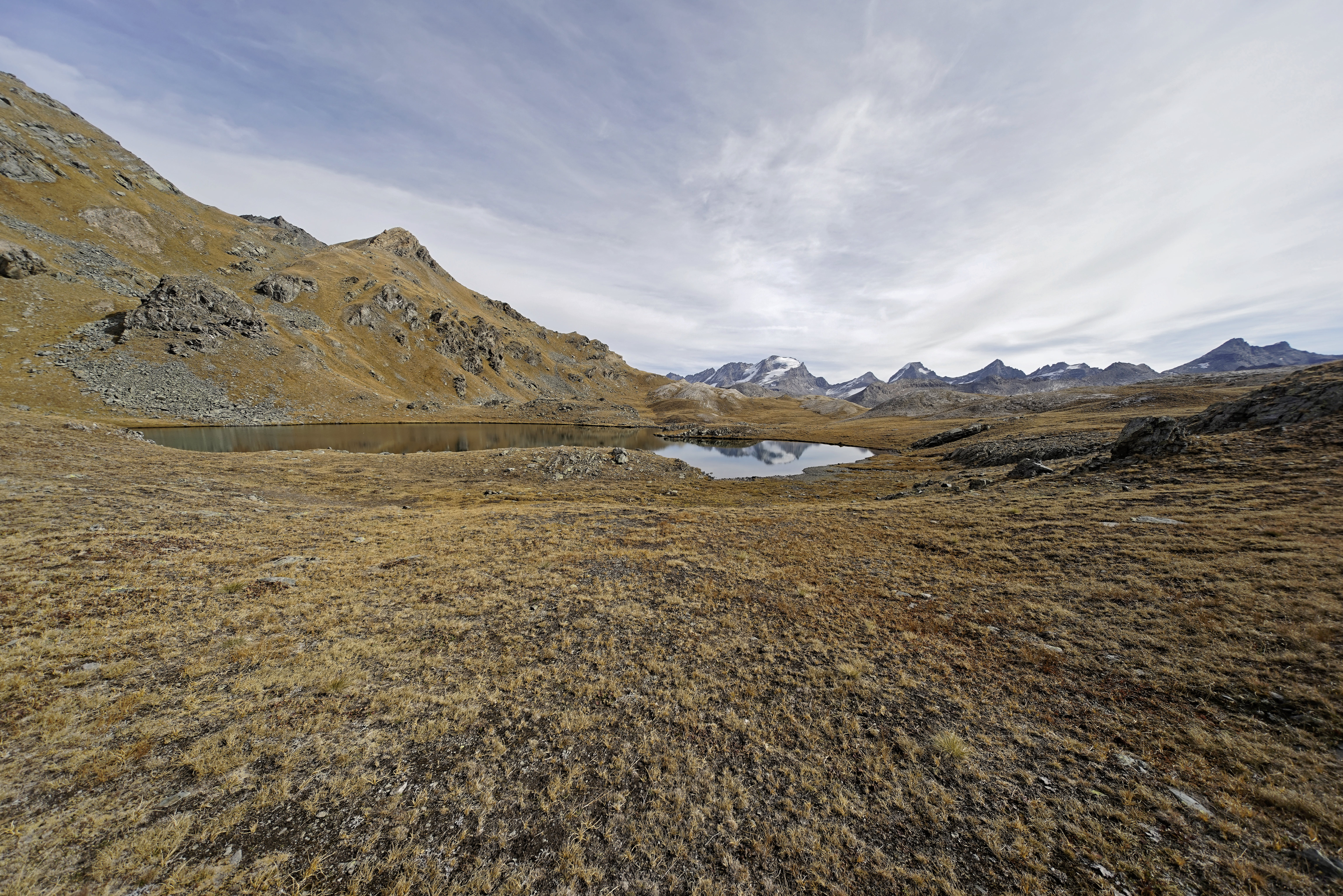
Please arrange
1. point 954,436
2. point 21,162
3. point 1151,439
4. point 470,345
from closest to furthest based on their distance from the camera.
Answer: point 1151,439
point 954,436
point 21,162
point 470,345

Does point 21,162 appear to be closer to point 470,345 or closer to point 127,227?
point 127,227

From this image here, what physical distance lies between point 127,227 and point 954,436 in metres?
190

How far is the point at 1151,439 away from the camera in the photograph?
26859 mm

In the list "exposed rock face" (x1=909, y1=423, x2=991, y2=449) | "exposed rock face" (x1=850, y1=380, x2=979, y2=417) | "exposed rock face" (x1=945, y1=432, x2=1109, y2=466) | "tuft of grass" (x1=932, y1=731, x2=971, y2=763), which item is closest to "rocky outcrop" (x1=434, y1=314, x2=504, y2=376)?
"exposed rock face" (x1=909, y1=423, x2=991, y2=449)

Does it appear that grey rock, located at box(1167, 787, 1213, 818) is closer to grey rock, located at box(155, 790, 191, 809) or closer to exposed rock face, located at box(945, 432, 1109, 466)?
grey rock, located at box(155, 790, 191, 809)

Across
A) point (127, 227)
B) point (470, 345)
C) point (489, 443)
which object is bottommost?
point (489, 443)

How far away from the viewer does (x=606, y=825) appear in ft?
21.9

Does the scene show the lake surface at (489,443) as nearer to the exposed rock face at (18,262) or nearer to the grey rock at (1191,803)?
the grey rock at (1191,803)

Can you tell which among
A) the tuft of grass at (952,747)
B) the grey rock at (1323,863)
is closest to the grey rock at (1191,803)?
the grey rock at (1323,863)

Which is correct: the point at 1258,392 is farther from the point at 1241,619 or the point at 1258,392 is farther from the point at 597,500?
the point at 597,500

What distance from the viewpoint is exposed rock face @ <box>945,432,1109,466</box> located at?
43.2 metres

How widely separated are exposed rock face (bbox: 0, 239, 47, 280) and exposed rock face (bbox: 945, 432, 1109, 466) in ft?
484

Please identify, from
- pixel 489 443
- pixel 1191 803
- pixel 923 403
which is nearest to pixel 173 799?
pixel 1191 803

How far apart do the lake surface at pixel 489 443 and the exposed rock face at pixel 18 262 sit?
47.0m
